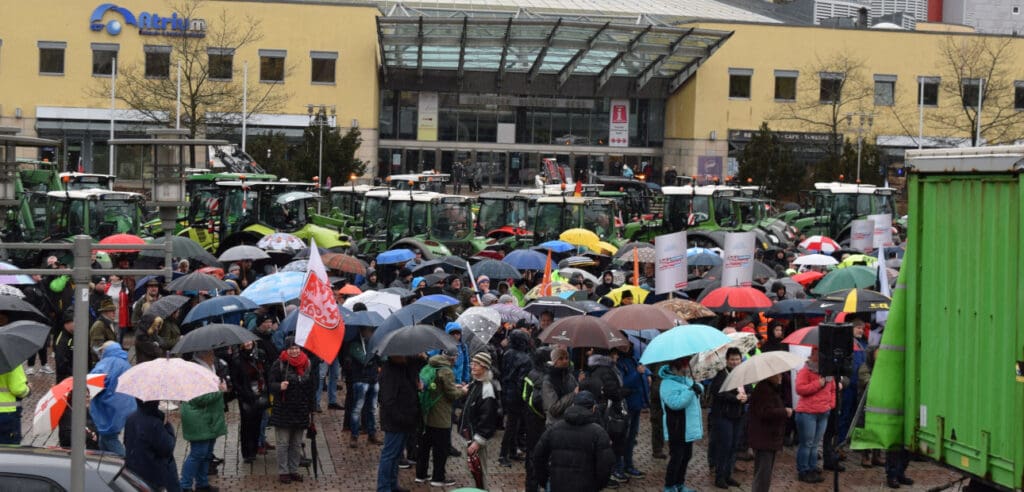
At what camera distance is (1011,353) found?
7922mm

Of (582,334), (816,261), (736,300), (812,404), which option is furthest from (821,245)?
(582,334)

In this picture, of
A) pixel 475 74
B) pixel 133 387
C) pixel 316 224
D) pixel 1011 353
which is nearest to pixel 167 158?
pixel 133 387

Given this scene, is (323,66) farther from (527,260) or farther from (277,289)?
(277,289)

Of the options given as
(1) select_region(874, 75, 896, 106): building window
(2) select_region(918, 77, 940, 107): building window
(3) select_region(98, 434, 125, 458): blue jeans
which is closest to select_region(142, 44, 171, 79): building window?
(1) select_region(874, 75, 896, 106): building window

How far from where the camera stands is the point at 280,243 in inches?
1000

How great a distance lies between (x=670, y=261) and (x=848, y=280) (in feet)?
9.18

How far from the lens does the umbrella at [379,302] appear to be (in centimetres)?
1619

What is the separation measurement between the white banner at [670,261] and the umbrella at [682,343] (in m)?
5.01

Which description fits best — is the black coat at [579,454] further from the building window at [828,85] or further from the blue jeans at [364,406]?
the building window at [828,85]

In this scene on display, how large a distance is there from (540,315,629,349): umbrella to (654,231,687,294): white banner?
180 inches

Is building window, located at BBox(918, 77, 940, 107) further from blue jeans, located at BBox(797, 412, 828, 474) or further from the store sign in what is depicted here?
blue jeans, located at BBox(797, 412, 828, 474)

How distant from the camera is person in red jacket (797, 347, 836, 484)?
1401 cm

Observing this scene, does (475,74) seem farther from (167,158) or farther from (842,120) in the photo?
(167,158)

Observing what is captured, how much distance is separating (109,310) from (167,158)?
1.75m
